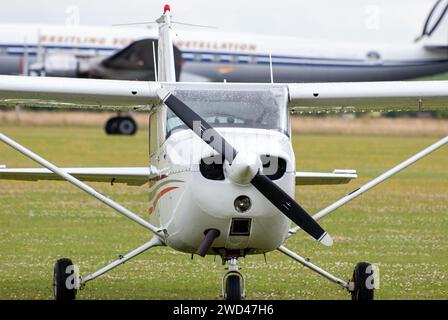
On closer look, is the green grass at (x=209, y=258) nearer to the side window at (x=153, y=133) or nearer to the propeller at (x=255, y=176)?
the side window at (x=153, y=133)

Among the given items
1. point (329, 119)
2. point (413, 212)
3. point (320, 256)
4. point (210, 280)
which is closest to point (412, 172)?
point (413, 212)

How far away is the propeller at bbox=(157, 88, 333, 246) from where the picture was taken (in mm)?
7387

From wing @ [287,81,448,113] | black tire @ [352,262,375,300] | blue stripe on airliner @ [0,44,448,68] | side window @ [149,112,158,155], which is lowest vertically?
black tire @ [352,262,375,300]

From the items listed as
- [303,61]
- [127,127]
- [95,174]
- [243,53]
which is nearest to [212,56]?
[243,53]

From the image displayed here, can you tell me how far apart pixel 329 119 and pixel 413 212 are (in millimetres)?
36422

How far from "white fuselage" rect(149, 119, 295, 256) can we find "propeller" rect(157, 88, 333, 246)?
8cm

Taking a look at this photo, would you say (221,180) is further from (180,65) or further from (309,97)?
(180,65)

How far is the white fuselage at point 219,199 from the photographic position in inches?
296

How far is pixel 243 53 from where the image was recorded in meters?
46.1

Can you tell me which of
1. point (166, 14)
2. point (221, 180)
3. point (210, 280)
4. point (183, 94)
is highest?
point (166, 14)

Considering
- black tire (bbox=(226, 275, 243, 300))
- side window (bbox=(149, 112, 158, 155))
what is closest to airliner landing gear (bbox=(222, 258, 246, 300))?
black tire (bbox=(226, 275, 243, 300))

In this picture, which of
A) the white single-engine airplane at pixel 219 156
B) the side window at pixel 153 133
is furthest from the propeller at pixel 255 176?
the side window at pixel 153 133

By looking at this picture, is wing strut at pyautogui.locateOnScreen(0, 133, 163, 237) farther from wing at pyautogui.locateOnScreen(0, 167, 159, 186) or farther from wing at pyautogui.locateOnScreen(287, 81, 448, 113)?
wing at pyautogui.locateOnScreen(287, 81, 448, 113)
